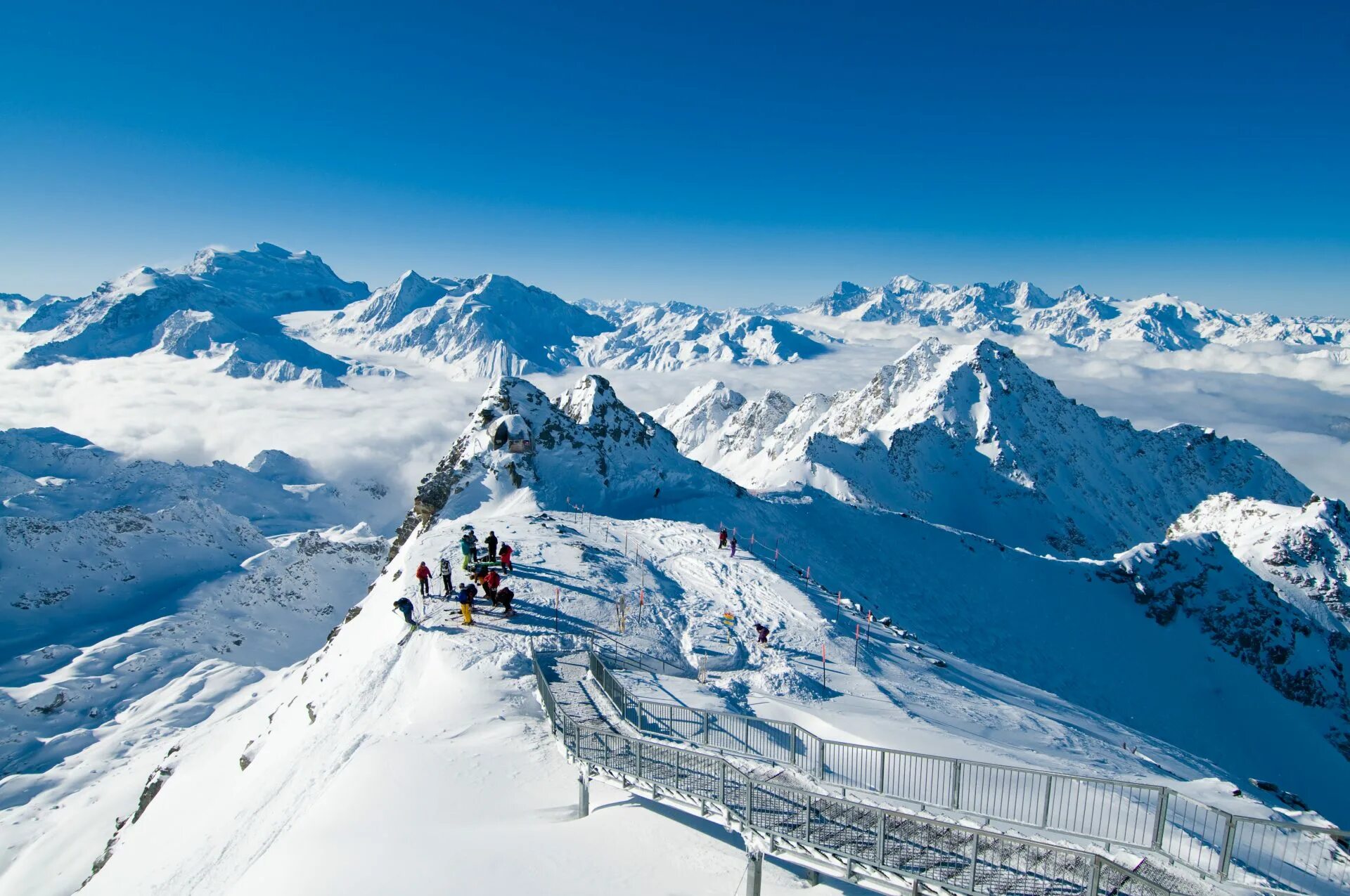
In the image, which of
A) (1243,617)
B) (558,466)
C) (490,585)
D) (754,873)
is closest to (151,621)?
(558,466)

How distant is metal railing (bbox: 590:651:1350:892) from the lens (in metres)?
11.1

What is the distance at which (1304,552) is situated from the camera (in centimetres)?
9781

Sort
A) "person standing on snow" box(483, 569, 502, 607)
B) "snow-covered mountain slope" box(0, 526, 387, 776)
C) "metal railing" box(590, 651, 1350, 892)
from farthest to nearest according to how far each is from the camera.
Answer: "snow-covered mountain slope" box(0, 526, 387, 776) → "person standing on snow" box(483, 569, 502, 607) → "metal railing" box(590, 651, 1350, 892)

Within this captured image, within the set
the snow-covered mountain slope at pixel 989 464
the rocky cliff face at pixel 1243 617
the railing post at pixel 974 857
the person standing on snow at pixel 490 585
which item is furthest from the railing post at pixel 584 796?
the snow-covered mountain slope at pixel 989 464

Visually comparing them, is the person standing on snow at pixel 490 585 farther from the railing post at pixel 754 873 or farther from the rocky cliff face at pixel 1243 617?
the rocky cliff face at pixel 1243 617

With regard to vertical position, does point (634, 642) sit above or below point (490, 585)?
below

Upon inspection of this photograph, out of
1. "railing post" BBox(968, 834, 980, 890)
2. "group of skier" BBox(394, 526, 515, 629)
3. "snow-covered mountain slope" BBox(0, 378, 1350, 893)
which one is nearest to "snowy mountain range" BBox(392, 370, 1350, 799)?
"snow-covered mountain slope" BBox(0, 378, 1350, 893)

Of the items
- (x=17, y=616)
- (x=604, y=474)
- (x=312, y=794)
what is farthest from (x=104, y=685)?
(x=312, y=794)

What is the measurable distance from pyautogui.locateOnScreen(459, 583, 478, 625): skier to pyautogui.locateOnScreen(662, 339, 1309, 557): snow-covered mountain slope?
83.3m

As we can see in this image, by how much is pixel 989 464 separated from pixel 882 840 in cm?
16211

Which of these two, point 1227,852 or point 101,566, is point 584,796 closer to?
point 1227,852

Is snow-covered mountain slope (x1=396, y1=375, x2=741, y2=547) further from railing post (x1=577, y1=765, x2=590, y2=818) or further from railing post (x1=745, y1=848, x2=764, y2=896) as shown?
railing post (x1=745, y1=848, x2=764, y2=896)

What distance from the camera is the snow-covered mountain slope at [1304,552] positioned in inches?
3637

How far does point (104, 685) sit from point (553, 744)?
104 m
